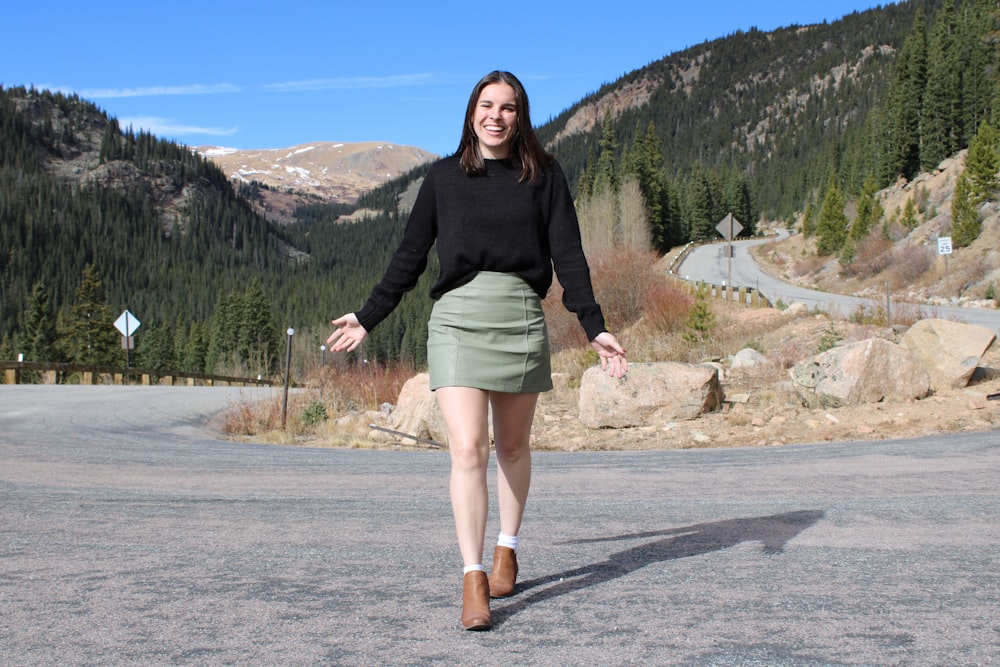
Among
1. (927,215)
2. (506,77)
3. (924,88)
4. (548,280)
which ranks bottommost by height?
(548,280)

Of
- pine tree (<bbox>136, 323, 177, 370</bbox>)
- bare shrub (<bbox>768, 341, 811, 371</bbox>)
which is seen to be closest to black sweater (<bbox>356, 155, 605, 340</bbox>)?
bare shrub (<bbox>768, 341, 811, 371</bbox>)

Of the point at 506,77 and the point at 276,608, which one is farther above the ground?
the point at 506,77

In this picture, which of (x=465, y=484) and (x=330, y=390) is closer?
(x=465, y=484)

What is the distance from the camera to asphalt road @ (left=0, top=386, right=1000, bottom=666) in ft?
8.89

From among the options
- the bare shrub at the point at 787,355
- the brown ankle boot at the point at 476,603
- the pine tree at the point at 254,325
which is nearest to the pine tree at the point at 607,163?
the pine tree at the point at 254,325

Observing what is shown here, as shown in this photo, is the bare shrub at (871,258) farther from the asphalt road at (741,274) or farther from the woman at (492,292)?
the woman at (492,292)

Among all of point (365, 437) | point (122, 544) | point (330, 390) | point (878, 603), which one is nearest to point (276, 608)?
point (122, 544)

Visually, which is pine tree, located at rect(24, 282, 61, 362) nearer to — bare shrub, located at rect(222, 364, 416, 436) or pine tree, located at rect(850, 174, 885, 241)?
pine tree, located at rect(850, 174, 885, 241)

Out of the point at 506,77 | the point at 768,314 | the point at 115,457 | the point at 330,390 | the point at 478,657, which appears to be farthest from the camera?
the point at 768,314

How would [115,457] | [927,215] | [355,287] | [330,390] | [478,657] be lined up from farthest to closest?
[355,287]
[927,215]
[330,390]
[115,457]
[478,657]

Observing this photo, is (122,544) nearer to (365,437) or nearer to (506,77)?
(506,77)

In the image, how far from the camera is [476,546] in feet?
10.4

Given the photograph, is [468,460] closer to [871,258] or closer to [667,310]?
[667,310]

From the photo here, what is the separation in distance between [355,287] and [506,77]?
175191 mm
